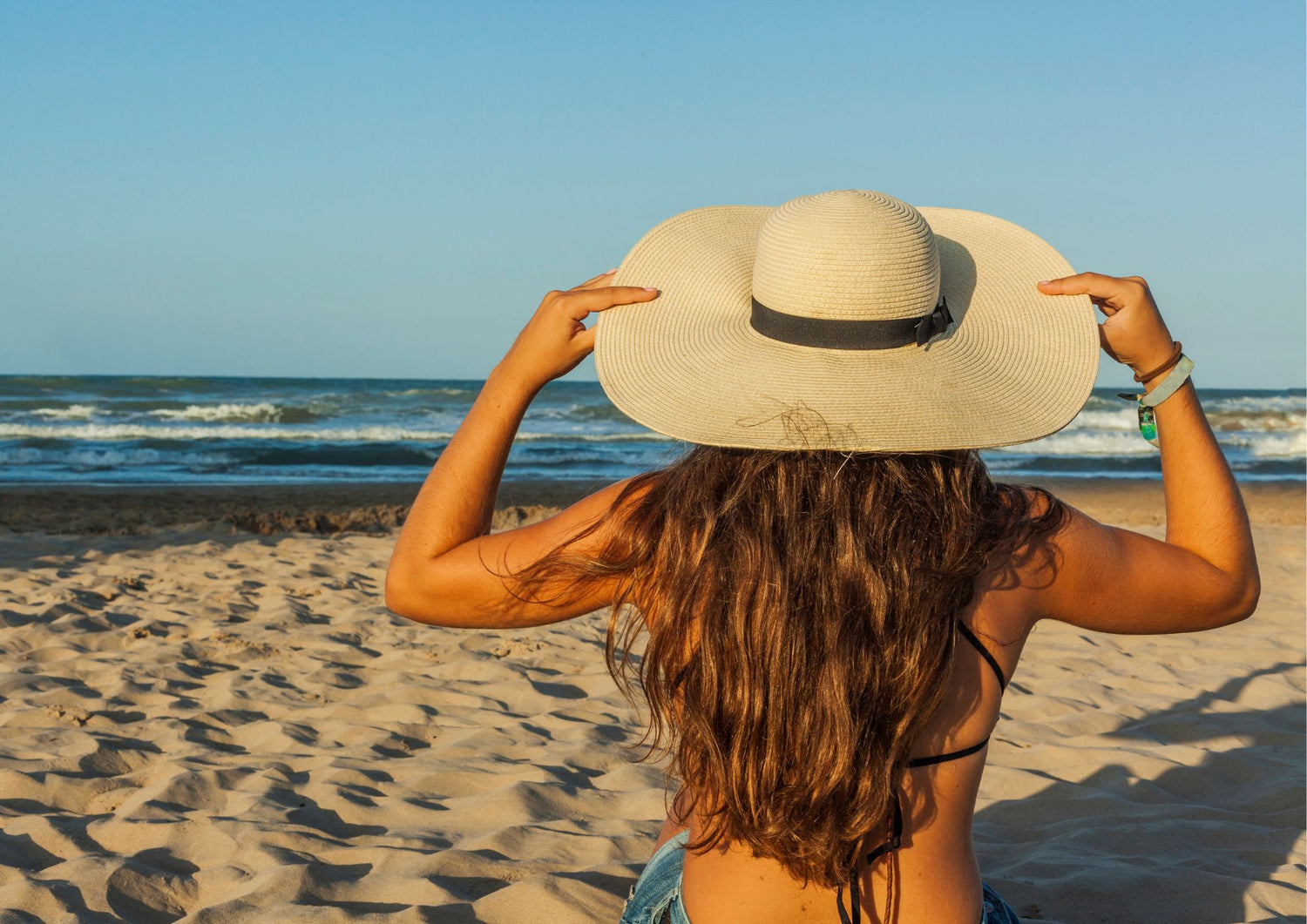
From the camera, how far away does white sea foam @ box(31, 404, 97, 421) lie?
70.4ft

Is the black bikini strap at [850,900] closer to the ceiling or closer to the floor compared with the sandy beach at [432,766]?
closer to the ceiling

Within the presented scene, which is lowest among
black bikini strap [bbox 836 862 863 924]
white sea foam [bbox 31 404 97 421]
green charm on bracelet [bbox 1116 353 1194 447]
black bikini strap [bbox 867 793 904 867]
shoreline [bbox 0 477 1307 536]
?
shoreline [bbox 0 477 1307 536]

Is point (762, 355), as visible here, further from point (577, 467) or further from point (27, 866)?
point (577, 467)

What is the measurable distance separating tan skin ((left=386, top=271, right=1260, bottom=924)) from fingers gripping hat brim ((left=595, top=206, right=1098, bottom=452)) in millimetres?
54

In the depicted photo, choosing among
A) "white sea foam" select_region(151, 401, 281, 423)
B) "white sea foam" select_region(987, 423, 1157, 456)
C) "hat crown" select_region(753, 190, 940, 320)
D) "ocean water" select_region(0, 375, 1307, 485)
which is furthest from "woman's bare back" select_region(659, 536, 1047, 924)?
"white sea foam" select_region(151, 401, 281, 423)

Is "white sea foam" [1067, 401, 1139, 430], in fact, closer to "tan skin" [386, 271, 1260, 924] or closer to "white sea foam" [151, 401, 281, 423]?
"white sea foam" [151, 401, 281, 423]

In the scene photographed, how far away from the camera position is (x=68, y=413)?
2202 centimetres

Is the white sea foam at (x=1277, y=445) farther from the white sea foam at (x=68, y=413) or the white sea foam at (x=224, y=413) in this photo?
the white sea foam at (x=68, y=413)

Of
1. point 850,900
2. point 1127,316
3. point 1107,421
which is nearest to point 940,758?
point 850,900

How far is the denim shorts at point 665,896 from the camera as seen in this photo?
1649 mm

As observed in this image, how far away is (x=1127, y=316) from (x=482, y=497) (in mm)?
952

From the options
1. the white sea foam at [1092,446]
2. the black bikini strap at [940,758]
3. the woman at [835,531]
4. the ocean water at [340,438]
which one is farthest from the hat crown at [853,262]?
the white sea foam at [1092,446]

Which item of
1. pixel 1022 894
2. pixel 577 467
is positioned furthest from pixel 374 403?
pixel 1022 894

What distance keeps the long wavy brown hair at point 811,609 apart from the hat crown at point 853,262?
0.20 meters
